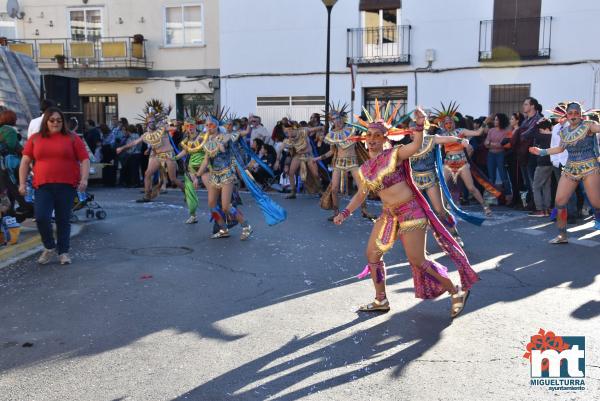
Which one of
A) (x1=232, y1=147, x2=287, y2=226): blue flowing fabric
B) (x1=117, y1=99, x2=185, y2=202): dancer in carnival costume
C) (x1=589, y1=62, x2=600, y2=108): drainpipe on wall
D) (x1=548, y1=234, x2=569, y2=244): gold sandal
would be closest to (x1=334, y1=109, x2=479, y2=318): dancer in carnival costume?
(x1=548, y1=234, x2=569, y2=244): gold sandal

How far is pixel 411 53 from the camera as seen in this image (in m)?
21.1

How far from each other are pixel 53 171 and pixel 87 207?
Result: 4111 millimetres

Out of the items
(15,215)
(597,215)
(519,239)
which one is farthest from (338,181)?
(15,215)

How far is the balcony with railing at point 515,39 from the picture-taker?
19562 mm

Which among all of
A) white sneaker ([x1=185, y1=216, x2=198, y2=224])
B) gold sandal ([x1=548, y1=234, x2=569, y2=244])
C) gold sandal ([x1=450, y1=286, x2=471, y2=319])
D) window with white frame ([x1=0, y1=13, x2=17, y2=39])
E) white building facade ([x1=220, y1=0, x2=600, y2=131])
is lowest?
white sneaker ([x1=185, y1=216, x2=198, y2=224])

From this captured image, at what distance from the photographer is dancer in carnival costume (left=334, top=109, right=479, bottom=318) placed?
553 centimetres

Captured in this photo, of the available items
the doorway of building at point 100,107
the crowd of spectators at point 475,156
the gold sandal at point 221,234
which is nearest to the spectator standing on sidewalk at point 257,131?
the crowd of spectators at point 475,156

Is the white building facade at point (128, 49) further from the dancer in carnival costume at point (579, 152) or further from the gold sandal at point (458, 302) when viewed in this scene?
the gold sandal at point (458, 302)

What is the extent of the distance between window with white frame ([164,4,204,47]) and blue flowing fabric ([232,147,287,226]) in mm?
15229

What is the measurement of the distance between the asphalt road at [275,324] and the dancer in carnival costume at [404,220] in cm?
32

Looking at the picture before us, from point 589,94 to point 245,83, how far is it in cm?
1136

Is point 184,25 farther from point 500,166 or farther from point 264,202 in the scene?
point 264,202

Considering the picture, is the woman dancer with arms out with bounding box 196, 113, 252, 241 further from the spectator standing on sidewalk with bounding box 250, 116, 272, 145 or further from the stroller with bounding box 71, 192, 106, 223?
the spectator standing on sidewalk with bounding box 250, 116, 272, 145

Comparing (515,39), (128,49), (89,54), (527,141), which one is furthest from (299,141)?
(89,54)
